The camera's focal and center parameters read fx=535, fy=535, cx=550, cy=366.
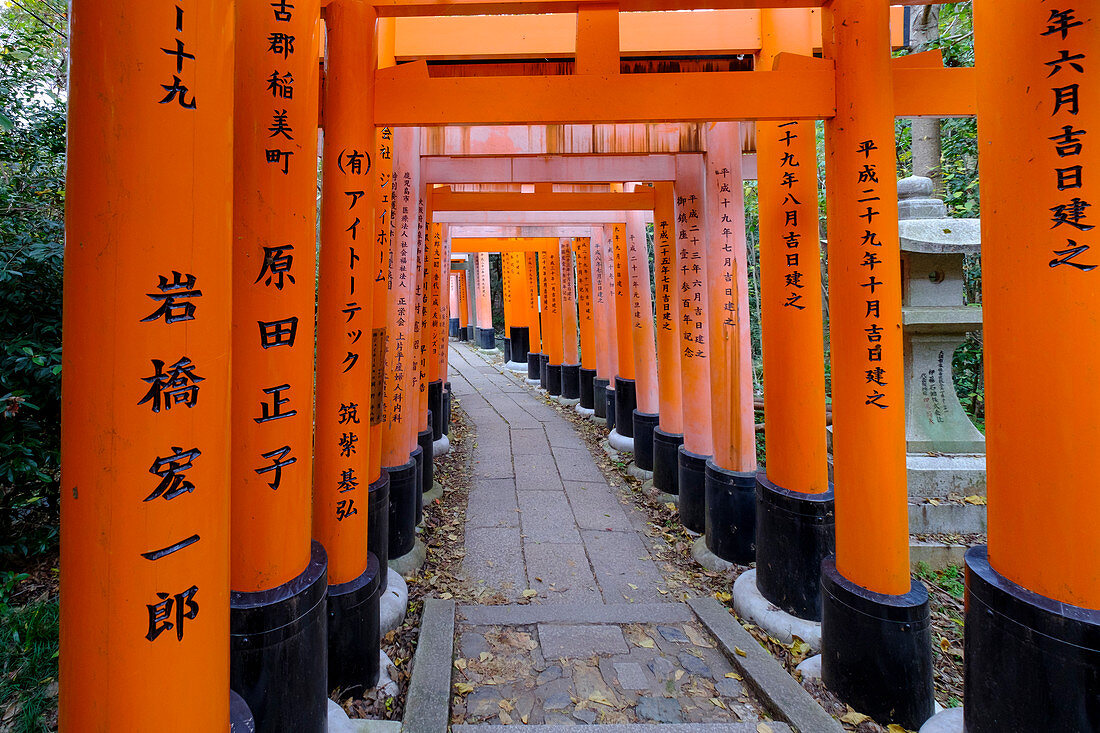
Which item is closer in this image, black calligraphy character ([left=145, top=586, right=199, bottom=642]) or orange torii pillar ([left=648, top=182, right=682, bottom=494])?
black calligraphy character ([left=145, top=586, right=199, bottom=642])

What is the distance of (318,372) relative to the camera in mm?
2832

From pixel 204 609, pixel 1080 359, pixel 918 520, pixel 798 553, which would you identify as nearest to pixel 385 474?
pixel 204 609

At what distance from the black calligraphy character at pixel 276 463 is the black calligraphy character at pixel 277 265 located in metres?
0.66

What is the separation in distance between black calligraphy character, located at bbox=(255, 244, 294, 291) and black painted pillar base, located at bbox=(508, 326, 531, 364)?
15704 millimetres

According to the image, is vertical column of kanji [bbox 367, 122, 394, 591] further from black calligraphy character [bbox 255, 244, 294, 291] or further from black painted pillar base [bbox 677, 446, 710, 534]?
black painted pillar base [bbox 677, 446, 710, 534]

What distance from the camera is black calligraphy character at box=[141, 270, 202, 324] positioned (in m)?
1.26

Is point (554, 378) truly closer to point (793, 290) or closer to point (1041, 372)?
point (793, 290)

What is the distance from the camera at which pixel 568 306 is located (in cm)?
1277

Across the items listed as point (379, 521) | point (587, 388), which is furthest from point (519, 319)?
point (379, 521)

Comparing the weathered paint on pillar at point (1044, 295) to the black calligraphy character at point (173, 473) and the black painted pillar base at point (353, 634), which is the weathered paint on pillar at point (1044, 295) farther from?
the black painted pillar base at point (353, 634)

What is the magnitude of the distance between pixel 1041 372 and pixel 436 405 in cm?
724

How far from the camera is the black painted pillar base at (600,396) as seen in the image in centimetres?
1036

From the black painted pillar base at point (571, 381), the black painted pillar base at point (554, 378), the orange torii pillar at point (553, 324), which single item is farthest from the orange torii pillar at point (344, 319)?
the black painted pillar base at point (554, 378)

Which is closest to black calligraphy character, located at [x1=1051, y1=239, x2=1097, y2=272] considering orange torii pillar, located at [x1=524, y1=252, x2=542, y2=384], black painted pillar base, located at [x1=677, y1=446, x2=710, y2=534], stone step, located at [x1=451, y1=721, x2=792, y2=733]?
stone step, located at [x1=451, y1=721, x2=792, y2=733]
